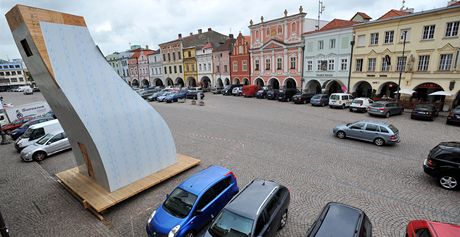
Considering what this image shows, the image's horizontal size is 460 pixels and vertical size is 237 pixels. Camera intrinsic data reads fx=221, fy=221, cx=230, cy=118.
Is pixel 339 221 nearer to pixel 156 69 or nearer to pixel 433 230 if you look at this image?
pixel 433 230

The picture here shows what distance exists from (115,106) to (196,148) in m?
6.30

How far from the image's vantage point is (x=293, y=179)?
9.46 metres

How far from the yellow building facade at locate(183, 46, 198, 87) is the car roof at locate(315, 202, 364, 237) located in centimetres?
4644

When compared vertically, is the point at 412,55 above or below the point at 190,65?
below

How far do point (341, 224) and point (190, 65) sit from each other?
48.3 m

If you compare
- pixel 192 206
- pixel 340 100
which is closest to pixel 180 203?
pixel 192 206

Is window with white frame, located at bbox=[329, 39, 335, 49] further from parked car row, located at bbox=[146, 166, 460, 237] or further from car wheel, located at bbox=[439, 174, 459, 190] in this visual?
parked car row, located at bbox=[146, 166, 460, 237]

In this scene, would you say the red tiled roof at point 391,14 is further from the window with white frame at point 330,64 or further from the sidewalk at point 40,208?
the sidewalk at point 40,208

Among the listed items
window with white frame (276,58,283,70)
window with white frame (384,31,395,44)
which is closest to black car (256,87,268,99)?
window with white frame (276,58,283,70)

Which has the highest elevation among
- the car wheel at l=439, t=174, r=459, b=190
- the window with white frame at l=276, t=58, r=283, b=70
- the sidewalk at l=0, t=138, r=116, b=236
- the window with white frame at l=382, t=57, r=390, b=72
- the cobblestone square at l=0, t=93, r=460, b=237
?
the window with white frame at l=276, t=58, r=283, b=70

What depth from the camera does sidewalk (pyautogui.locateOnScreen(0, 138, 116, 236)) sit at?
712 cm

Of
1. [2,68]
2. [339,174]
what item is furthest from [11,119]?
[2,68]

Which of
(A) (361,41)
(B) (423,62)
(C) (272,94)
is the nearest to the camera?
(B) (423,62)

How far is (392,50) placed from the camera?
23391mm
